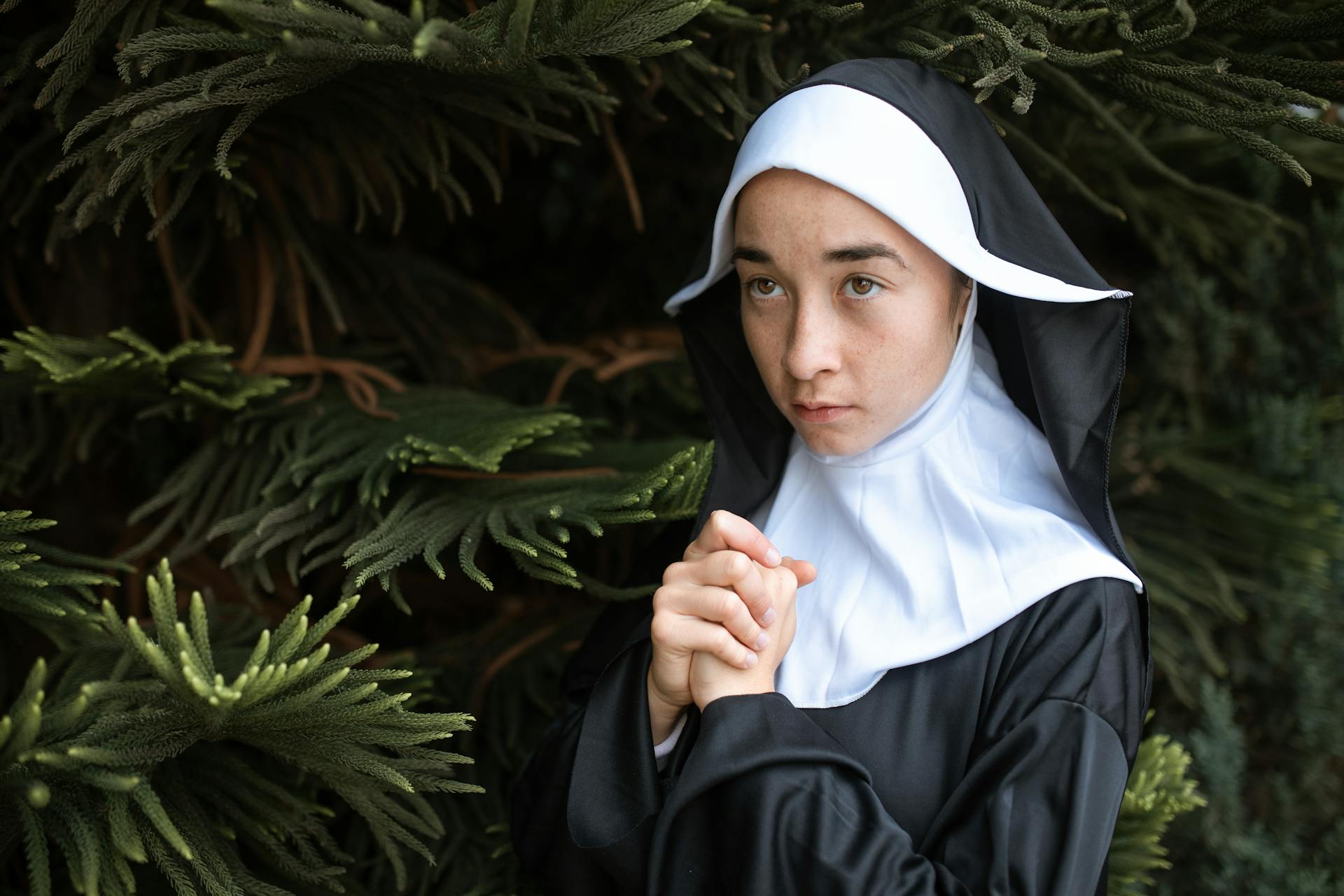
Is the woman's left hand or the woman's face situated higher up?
the woman's face

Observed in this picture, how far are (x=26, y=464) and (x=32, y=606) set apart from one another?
12.8 inches

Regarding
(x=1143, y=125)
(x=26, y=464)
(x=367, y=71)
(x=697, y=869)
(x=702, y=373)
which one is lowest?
(x=697, y=869)

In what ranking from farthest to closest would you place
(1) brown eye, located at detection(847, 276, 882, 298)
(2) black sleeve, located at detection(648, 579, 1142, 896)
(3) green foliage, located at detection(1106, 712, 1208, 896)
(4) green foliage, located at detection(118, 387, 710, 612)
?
(3) green foliage, located at detection(1106, 712, 1208, 896) < (4) green foliage, located at detection(118, 387, 710, 612) < (1) brown eye, located at detection(847, 276, 882, 298) < (2) black sleeve, located at detection(648, 579, 1142, 896)

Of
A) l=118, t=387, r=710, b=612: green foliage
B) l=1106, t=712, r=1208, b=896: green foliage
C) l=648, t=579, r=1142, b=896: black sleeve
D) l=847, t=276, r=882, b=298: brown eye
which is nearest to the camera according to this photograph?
l=648, t=579, r=1142, b=896: black sleeve

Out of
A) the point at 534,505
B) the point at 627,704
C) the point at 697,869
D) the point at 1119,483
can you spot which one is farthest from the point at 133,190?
the point at 1119,483

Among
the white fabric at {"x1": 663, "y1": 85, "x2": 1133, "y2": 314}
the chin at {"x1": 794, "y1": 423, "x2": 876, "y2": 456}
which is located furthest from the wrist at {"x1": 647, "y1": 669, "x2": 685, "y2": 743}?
the white fabric at {"x1": 663, "y1": 85, "x2": 1133, "y2": 314}

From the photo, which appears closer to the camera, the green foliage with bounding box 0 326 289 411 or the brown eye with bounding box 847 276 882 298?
the brown eye with bounding box 847 276 882 298

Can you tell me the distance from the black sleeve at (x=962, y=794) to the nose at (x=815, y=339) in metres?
0.31

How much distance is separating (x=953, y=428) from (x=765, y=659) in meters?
0.32

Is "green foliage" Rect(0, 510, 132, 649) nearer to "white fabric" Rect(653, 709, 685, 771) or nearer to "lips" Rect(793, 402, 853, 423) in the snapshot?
"white fabric" Rect(653, 709, 685, 771)

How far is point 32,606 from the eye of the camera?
1.03m

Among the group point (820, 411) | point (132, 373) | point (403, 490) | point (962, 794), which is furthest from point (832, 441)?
point (132, 373)

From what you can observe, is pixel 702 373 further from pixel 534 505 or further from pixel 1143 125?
pixel 1143 125

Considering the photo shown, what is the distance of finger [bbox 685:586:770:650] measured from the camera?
911 mm
